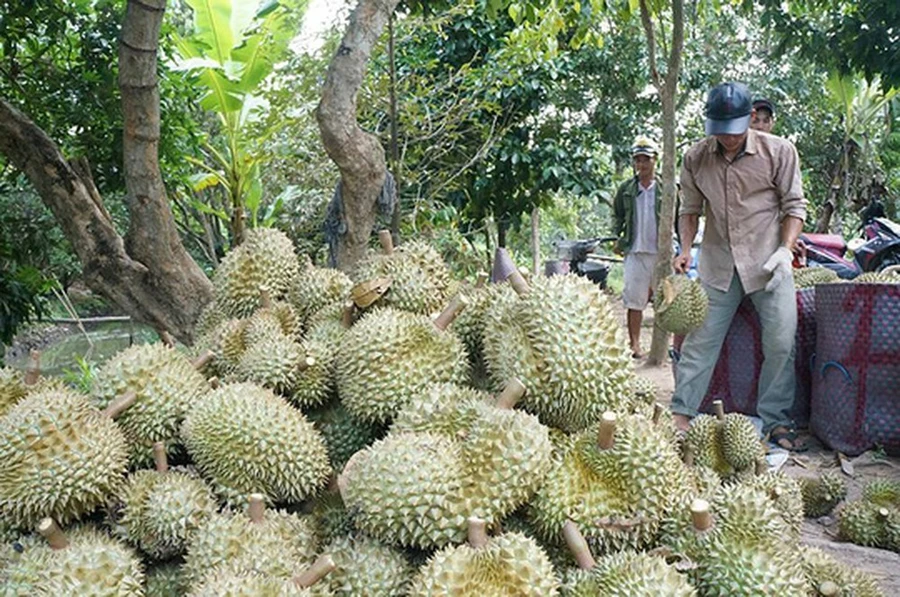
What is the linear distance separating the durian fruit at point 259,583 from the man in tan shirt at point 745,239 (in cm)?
335

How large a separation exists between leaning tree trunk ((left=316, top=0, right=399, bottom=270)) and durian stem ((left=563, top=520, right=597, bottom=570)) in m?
2.44

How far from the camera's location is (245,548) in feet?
4.33

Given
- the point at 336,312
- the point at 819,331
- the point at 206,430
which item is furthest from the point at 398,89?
the point at 206,430

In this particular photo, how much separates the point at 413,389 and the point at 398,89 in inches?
229

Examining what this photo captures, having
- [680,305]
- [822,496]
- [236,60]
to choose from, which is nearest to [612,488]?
[822,496]

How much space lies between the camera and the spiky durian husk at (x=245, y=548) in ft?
4.26

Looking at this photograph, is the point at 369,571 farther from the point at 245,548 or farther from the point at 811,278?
the point at 811,278

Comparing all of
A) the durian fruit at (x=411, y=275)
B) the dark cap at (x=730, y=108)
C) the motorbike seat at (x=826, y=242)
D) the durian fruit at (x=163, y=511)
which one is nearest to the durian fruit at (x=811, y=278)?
the dark cap at (x=730, y=108)

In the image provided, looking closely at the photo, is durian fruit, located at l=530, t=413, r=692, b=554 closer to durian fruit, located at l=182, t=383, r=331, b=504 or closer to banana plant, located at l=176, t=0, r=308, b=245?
durian fruit, located at l=182, t=383, r=331, b=504

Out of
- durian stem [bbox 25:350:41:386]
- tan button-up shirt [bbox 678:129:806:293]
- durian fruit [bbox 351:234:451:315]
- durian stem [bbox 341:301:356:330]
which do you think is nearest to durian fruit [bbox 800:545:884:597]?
durian fruit [bbox 351:234:451:315]

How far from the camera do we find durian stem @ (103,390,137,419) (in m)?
1.54

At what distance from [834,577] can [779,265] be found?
250cm

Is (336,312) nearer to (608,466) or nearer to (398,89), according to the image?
(608,466)

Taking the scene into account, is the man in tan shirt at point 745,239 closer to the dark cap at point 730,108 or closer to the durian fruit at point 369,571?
the dark cap at point 730,108
